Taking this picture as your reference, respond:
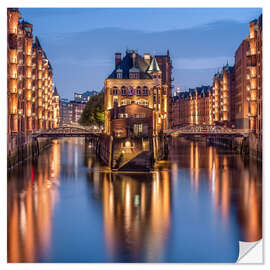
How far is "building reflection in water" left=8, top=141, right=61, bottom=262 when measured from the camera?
23878 millimetres

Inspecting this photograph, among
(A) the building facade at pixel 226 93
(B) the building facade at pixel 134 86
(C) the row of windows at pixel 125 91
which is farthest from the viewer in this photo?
(A) the building facade at pixel 226 93

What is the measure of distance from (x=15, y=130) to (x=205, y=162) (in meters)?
26.8

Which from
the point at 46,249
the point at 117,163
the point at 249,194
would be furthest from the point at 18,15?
the point at 46,249

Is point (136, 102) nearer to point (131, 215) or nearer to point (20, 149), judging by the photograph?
point (20, 149)

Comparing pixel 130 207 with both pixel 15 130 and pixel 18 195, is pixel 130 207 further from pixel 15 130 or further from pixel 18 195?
pixel 15 130

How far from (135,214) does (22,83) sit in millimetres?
38327

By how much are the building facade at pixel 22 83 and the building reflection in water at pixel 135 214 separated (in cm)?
1030

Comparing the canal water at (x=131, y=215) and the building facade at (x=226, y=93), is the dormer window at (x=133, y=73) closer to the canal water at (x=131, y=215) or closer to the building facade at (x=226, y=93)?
the building facade at (x=226, y=93)

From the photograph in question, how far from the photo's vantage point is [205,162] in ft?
220

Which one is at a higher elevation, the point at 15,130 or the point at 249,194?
the point at 15,130

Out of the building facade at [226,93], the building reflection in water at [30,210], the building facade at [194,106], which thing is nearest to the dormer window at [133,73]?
the building facade at [226,93]

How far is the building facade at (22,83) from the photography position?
4997cm

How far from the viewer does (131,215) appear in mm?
32531
